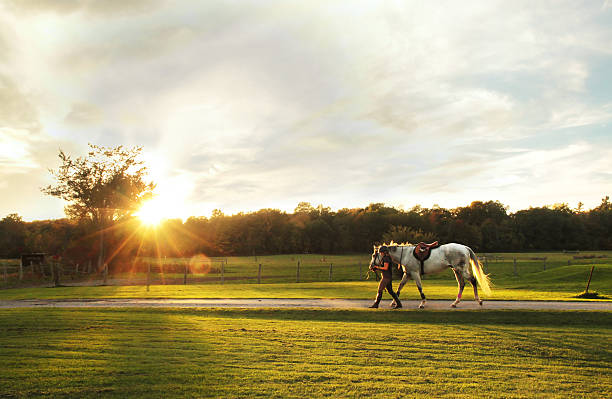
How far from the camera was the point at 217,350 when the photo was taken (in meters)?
8.86

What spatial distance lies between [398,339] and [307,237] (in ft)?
339

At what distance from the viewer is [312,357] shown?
8.24m

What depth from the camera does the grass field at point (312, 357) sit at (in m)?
6.34

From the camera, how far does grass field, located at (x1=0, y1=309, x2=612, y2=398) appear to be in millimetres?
6344

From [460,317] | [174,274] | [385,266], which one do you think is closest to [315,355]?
[460,317]

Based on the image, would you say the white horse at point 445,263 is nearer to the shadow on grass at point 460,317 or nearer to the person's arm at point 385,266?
the person's arm at point 385,266

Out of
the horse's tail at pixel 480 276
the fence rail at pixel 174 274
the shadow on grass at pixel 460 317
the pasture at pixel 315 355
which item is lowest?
the fence rail at pixel 174 274

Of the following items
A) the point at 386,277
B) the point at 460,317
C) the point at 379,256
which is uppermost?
the point at 379,256

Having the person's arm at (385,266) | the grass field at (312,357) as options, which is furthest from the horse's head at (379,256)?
the grass field at (312,357)

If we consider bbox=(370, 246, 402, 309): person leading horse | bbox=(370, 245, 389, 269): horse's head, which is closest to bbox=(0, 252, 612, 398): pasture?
bbox=(370, 246, 402, 309): person leading horse

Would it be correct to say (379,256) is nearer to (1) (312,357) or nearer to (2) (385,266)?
(2) (385,266)

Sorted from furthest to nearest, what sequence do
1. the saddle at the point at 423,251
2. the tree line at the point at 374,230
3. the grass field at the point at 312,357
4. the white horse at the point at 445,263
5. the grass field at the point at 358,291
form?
the tree line at the point at 374,230
the grass field at the point at 358,291
the saddle at the point at 423,251
the white horse at the point at 445,263
the grass field at the point at 312,357

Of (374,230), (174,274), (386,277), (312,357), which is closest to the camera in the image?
(312,357)

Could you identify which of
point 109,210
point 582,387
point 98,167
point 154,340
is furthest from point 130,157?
point 582,387
